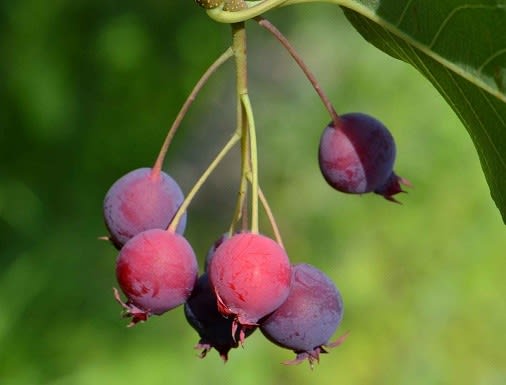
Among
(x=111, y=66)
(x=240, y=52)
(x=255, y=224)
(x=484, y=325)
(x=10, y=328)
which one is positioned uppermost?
(x=240, y=52)

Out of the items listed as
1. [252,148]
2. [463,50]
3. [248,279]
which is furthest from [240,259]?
[463,50]

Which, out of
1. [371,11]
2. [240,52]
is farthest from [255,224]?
[371,11]

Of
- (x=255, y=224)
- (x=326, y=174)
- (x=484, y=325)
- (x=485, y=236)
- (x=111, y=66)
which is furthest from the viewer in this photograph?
(x=111, y=66)

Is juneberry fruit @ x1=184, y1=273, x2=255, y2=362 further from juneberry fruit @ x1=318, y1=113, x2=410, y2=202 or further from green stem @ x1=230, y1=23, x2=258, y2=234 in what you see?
juneberry fruit @ x1=318, y1=113, x2=410, y2=202

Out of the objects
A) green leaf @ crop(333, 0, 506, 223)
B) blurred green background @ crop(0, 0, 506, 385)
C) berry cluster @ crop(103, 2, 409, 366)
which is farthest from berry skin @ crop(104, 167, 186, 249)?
blurred green background @ crop(0, 0, 506, 385)

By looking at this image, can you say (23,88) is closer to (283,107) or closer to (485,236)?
(283,107)

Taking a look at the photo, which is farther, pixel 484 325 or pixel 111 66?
pixel 111 66

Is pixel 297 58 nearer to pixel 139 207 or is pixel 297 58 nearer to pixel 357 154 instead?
pixel 357 154

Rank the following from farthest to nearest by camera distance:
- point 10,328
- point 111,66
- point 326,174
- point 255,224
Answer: point 111,66, point 10,328, point 326,174, point 255,224

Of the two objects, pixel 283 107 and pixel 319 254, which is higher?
pixel 283 107
